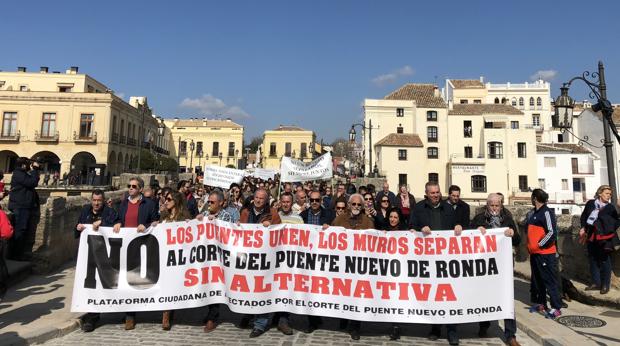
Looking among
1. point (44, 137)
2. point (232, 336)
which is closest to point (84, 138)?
point (44, 137)

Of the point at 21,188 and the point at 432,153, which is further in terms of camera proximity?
the point at 432,153

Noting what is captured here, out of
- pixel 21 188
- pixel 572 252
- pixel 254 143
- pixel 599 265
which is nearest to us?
pixel 599 265

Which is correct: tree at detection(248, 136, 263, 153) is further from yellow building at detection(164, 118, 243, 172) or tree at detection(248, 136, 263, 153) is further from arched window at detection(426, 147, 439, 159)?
arched window at detection(426, 147, 439, 159)

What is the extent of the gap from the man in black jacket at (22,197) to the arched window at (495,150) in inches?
2038

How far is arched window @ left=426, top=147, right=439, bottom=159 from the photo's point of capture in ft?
173

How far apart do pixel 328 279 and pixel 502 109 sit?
5464 cm

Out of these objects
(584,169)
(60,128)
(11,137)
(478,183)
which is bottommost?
(478,183)

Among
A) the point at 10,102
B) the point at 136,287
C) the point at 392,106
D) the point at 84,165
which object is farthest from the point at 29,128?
the point at 136,287

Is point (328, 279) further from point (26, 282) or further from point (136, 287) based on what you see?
point (26, 282)

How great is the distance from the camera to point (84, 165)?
1962 inches

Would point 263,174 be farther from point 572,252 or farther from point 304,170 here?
point 572,252

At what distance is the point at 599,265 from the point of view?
6844 mm

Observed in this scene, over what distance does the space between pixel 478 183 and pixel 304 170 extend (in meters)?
41.9

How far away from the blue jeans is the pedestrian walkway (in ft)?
1.53
